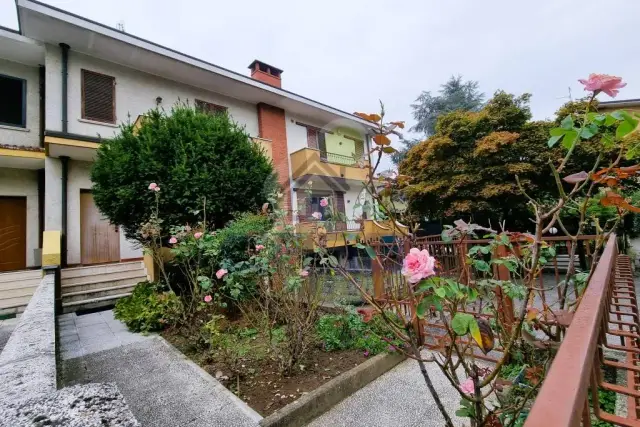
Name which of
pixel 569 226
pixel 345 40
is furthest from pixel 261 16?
pixel 569 226

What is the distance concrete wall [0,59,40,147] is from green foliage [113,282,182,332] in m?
6.69

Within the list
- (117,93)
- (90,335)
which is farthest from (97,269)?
(117,93)

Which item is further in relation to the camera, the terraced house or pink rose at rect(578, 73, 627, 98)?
the terraced house

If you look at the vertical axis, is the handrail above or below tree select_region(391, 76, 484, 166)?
below

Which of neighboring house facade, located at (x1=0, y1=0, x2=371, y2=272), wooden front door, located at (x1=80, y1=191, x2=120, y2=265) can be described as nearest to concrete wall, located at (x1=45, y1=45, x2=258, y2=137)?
neighboring house facade, located at (x1=0, y1=0, x2=371, y2=272)

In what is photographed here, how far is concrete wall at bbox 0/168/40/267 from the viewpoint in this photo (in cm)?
823

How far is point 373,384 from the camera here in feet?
10.1

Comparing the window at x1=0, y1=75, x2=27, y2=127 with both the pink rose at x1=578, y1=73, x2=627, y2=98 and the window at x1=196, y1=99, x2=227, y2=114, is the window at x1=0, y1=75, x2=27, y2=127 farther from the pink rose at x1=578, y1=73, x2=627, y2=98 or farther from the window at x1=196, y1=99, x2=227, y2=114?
the pink rose at x1=578, y1=73, x2=627, y2=98

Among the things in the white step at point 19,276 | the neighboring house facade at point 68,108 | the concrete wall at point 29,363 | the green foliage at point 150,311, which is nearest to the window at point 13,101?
the neighboring house facade at point 68,108

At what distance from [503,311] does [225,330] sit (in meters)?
3.68

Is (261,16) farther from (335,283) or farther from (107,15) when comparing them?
(335,283)

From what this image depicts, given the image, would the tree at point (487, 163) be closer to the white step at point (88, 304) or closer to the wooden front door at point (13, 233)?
the white step at point (88, 304)

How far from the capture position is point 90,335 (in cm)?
446

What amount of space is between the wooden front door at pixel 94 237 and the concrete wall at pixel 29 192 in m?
1.48
